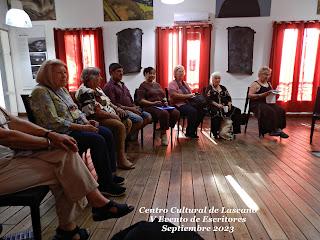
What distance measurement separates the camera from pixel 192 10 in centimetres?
499

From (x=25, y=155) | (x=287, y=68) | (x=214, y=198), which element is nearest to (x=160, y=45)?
(x=287, y=68)

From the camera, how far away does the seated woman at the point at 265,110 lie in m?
3.65

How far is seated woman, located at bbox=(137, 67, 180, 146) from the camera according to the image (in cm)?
330

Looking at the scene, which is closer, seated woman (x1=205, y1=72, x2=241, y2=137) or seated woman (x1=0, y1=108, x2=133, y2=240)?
seated woman (x1=0, y1=108, x2=133, y2=240)

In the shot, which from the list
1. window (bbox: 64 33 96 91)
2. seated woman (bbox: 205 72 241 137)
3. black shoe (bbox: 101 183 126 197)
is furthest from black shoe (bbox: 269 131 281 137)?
window (bbox: 64 33 96 91)

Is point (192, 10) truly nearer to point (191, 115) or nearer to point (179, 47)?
point (179, 47)

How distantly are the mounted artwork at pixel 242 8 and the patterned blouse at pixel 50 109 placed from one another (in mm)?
4236

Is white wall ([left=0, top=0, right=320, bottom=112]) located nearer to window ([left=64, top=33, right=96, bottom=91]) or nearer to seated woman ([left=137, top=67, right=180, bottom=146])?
window ([left=64, top=33, right=96, bottom=91])

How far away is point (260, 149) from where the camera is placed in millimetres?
3184

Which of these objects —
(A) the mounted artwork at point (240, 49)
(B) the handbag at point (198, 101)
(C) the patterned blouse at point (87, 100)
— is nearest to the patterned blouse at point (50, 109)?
(C) the patterned blouse at point (87, 100)

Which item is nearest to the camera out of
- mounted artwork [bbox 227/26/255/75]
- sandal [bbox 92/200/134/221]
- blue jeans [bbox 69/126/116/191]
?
sandal [bbox 92/200/134/221]

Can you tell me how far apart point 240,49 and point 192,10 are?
128 cm

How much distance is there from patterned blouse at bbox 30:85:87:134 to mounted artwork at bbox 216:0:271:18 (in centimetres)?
424

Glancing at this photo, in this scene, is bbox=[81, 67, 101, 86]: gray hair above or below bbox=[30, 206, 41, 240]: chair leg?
above
